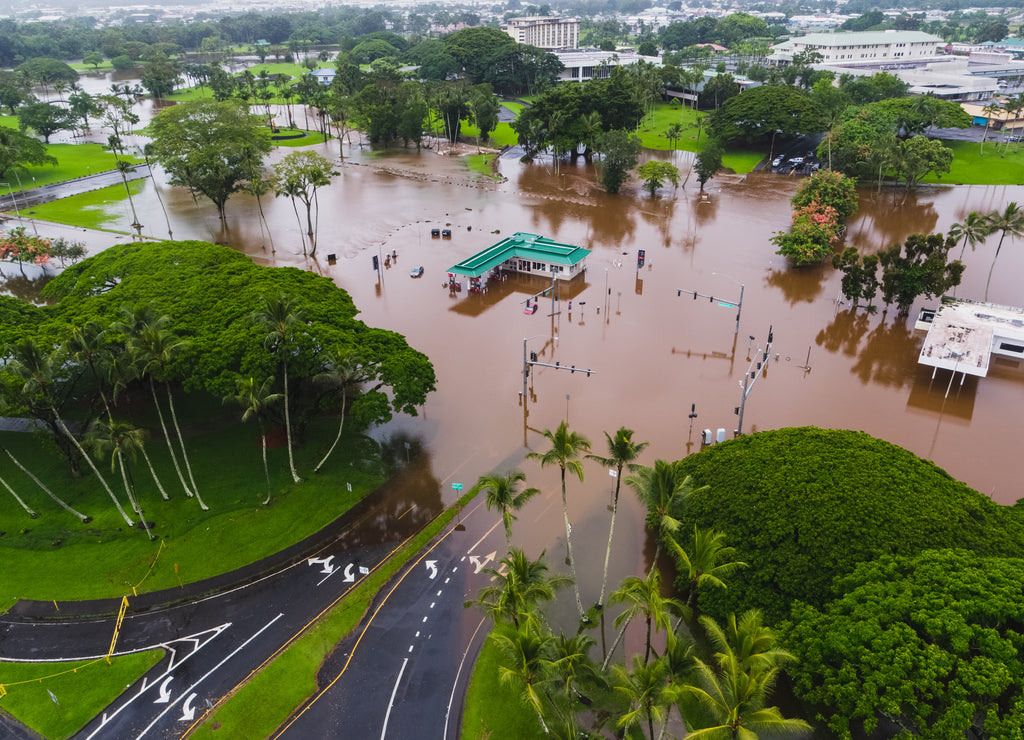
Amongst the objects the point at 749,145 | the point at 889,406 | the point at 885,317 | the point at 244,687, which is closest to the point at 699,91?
the point at 749,145

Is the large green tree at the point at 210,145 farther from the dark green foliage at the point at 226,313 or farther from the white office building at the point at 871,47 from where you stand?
the white office building at the point at 871,47

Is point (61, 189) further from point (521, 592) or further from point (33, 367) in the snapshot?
point (521, 592)

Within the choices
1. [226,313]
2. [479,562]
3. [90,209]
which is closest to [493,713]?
[479,562]

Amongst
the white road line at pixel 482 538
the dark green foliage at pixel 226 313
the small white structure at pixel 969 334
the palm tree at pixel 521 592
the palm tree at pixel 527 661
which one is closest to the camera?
the palm tree at pixel 527 661

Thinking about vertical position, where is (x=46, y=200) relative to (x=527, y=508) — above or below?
above

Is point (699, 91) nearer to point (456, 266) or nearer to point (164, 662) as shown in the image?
point (456, 266)

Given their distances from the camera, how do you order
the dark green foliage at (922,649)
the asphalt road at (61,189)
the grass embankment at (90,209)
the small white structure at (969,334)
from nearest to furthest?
the dark green foliage at (922,649)
the small white structure at (969,334)
the grass embankment at (90,209)
the asphalt road at (61,189)

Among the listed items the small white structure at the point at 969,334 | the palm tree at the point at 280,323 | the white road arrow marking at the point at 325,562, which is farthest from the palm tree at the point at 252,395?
the small white structure at the point at 969,334
